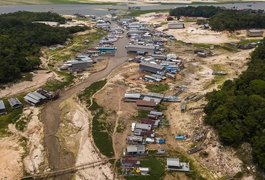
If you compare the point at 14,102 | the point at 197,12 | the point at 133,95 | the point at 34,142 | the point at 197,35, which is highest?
the point at 197,12

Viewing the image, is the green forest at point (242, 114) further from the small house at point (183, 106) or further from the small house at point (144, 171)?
the small house at point (144, 171)

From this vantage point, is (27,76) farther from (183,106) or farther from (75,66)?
(183,106)

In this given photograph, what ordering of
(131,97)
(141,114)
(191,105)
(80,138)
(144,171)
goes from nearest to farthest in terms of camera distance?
(144,171) < (80,138) < (141,114) < (191,105) < (131,97)

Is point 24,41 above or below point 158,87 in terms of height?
above

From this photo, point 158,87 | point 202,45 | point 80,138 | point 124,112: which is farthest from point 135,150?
point 202,45

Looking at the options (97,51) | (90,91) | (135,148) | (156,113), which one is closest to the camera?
(135,148)

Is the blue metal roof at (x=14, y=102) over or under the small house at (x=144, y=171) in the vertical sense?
over

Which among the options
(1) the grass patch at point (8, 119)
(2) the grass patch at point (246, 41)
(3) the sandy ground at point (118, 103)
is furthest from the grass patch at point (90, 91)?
(2) the grass patch at point (246, 41)

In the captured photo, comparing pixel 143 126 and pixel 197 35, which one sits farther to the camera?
pixel 197 35
